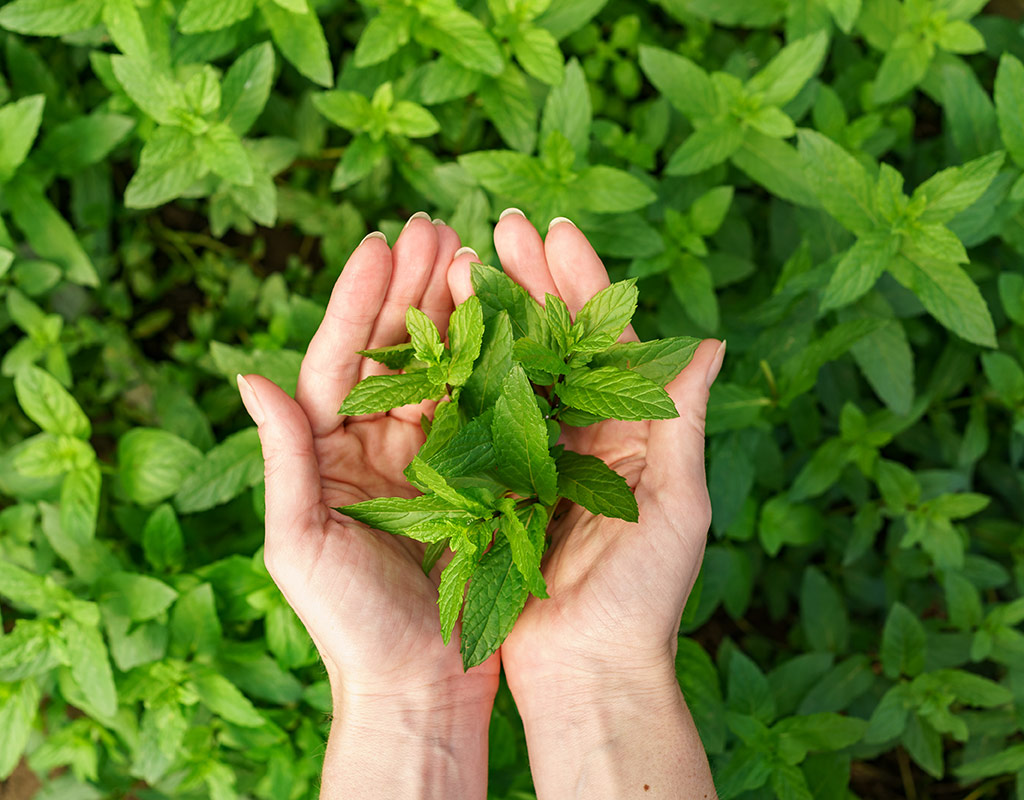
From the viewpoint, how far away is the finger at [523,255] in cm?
195

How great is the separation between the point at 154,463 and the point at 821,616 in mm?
2465

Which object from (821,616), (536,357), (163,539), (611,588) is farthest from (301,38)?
(821,616)

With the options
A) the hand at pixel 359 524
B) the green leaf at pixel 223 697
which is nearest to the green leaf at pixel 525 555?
the hand at pixel 359 524

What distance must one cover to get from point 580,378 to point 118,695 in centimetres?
188

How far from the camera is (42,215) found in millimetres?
2600

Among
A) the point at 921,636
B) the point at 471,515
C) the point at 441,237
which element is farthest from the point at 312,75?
the point at 921,636

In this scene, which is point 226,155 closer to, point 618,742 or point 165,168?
point 165,168

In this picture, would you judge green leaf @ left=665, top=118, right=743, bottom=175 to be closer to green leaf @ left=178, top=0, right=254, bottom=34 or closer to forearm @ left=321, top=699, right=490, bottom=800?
green leaf @ left=178, top=0, right=254, bottom=34

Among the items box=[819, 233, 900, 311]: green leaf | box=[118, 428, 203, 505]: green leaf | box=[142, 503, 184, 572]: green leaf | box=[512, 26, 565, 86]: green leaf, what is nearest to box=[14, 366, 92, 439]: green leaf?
box=[118, 428, 203, 505]: green leaf

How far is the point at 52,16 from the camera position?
229 centimetres

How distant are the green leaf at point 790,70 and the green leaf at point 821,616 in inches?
67.9

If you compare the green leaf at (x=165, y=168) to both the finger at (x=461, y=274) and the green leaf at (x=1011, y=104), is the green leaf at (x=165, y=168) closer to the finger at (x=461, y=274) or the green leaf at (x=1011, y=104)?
the finger at (x=461, y=274)

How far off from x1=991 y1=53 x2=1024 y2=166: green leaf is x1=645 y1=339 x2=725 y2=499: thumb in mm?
1327

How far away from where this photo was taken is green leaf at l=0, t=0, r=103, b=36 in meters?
2.28
